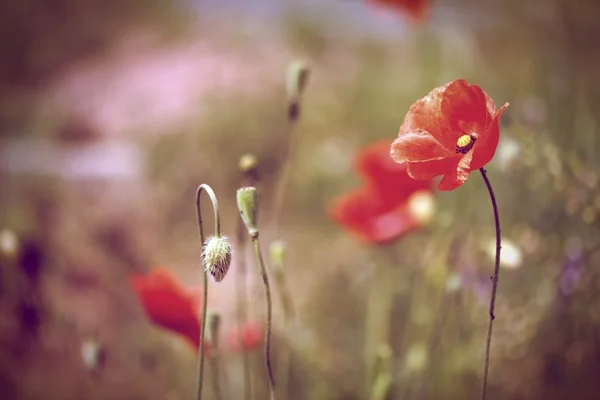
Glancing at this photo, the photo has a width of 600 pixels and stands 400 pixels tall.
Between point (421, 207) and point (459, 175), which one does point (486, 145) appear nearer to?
point (459, 175)

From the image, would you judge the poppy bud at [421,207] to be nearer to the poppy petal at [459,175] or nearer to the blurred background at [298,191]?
the blurred background at [298,191]

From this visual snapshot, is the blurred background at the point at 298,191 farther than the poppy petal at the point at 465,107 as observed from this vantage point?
Yes

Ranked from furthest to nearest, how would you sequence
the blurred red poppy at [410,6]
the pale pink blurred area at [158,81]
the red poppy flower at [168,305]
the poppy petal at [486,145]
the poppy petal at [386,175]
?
the pale pink blurred area at [158,81] → the blurred red poppy at [410,6] → the poppy petal at [386,175] → the red poppy flower at [168,305] → the poppy petal at [486,145]

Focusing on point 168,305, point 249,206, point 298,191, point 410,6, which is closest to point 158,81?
point 298,191

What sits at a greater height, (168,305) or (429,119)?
(429,119)

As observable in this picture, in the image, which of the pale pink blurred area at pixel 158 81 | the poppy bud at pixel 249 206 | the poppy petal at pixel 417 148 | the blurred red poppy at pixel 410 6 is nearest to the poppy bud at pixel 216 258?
the poppy bud at pixel 249 206

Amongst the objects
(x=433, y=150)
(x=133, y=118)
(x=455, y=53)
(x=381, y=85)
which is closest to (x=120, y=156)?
(x=133, y=118)

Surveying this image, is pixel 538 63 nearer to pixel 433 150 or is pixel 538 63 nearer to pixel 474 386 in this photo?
pixel 474 386

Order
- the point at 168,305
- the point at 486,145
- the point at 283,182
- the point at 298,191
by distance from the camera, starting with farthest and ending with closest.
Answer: the point at 298,191, the point at 283,182, the point at 168,305, the point at 486,145
